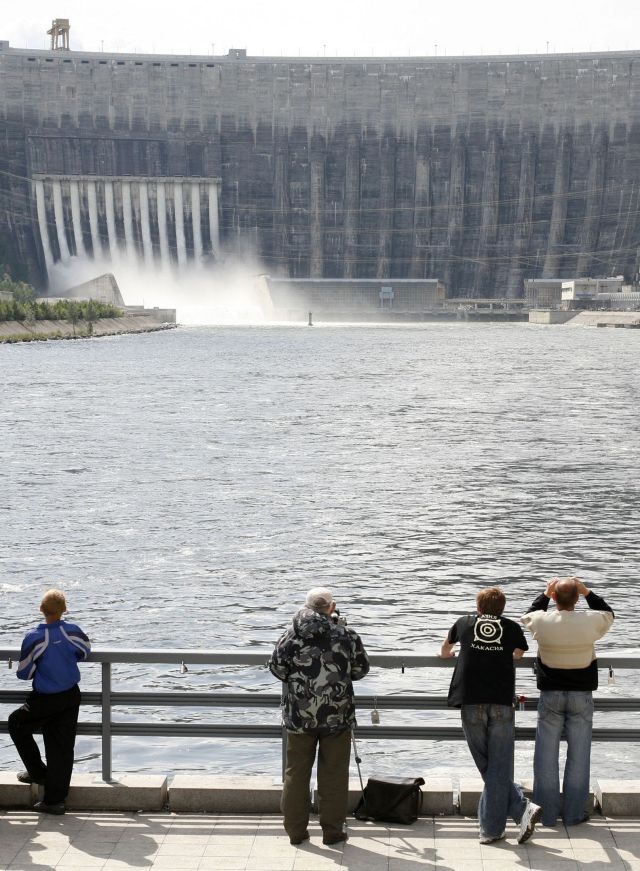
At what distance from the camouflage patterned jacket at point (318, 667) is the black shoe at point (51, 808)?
6.50ft

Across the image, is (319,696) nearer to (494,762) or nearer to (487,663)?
(487,663)

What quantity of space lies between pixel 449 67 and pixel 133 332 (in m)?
64.4

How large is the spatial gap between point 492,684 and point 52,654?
3393mm

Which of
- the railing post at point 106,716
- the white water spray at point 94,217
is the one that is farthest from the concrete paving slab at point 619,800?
the white water spray at point 94,217

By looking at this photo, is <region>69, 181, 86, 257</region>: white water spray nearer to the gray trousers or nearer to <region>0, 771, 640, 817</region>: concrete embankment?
<region>0, 771, 640, 817</region>: concrete embankment

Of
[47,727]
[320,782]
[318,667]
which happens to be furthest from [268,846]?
[47,727]

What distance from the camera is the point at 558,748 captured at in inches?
416

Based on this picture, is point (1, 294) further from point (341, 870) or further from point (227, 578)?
point (341, 870)

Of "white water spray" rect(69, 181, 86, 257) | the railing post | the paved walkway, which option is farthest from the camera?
"white water spray" rect(69, 181, 86, 257)

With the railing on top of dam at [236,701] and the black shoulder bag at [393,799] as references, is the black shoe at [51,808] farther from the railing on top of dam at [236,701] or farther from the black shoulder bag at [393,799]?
the black shoulder bag at [393,799]

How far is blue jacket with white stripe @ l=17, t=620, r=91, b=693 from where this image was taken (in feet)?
34.9

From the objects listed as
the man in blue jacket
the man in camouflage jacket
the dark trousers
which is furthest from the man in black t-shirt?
the dark trousers

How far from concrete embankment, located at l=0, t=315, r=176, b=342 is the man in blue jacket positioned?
125703mm

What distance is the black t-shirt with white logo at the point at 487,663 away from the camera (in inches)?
410
